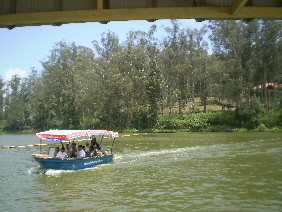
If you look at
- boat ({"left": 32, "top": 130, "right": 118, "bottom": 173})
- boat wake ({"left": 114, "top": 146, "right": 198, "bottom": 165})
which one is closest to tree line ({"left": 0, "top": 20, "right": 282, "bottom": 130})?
boat wake ({"left": 114, "top": 146, "right": 198, "bottom": 165})

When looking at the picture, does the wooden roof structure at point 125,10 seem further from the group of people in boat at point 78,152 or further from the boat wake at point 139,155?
the boat wake at point 139,155

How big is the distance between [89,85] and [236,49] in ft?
82.2

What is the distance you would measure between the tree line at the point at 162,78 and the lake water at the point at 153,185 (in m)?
31.1

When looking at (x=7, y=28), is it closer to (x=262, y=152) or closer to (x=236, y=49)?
(x=262, y=152)

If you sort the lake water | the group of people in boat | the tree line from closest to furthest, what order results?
the lake water → the group of people in boat → the tree line

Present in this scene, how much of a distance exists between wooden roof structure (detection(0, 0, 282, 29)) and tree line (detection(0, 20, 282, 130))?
40.3 m

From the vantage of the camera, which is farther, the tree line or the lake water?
the tree line

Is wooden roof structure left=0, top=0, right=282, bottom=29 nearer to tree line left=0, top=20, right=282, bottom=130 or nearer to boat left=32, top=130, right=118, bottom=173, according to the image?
boat left=32, top=130, right=118, bottom=173

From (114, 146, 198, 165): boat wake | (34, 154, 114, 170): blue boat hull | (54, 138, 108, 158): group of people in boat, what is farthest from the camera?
(114, 146, 198, 165): boat wake

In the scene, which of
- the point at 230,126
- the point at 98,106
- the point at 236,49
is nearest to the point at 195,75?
the point at 236,49

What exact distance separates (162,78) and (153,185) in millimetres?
40074

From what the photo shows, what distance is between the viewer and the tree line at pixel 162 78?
51.1 meters

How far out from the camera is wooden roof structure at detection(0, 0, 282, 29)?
9375mm

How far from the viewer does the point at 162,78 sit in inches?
2092
